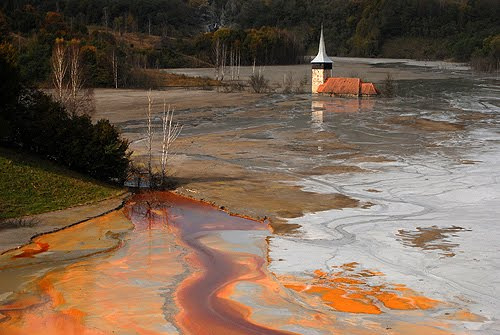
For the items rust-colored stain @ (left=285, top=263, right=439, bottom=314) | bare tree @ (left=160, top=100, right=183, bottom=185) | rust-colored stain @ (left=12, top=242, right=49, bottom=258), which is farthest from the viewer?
bare tree @ (left=160, top=100, right=183, bottom=185)

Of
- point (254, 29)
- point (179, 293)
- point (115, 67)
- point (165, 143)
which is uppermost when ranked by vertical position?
point (254, 29)

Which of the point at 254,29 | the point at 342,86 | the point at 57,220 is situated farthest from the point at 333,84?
the point at 254,29

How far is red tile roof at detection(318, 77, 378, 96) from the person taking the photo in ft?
225

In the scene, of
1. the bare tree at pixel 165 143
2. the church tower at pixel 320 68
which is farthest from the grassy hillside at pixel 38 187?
the church tower at pixel 320 68

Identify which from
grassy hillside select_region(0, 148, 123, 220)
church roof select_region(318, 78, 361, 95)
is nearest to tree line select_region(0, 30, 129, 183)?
grassy hillside select_region(0, 148, 123, 220)

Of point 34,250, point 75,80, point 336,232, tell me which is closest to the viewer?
point 34,250

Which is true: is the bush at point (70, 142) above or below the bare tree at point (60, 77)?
below

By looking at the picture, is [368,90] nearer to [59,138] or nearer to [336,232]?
[59,138]

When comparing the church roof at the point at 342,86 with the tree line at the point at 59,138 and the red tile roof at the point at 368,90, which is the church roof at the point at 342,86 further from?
the tree line at the point at 59,138

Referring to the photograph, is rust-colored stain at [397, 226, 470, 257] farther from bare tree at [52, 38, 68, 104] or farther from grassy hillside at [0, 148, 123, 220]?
bare tree at [52, 38, 68, 104]

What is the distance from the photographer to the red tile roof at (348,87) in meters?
68.7

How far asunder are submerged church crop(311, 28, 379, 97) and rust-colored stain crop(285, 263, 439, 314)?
51.7m

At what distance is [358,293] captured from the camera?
16.8 m

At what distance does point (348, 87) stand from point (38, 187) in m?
47.9
